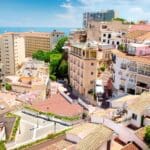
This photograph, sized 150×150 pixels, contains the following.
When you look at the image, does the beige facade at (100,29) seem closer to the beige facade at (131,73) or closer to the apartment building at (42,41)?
the beige facade at (131,73)

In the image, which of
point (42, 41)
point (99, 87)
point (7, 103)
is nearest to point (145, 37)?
point (99, 87)

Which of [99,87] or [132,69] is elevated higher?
[132,69]

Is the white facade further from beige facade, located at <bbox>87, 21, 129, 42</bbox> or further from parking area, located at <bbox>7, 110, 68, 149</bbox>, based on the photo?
parking area, located at <bbox>7, 110, 68, 149</bbox>

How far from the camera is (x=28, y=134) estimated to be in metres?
27.4

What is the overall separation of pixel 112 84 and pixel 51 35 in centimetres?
5514

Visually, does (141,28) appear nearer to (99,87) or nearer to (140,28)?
(140,28)

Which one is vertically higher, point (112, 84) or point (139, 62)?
point (139, 62)

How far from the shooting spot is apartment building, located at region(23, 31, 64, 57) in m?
94.2

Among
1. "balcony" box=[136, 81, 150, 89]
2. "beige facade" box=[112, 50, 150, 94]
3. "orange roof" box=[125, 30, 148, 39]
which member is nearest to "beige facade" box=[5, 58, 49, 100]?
"beige facade" box=[112, 50, 150, 94]

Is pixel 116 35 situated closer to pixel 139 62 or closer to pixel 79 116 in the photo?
pixel 139 62

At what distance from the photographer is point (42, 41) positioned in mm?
95688

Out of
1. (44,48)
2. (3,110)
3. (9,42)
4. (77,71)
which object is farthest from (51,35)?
(3,110)

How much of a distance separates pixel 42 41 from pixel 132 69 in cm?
6181

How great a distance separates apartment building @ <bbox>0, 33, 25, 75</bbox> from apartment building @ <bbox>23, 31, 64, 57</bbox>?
69.7 ft
